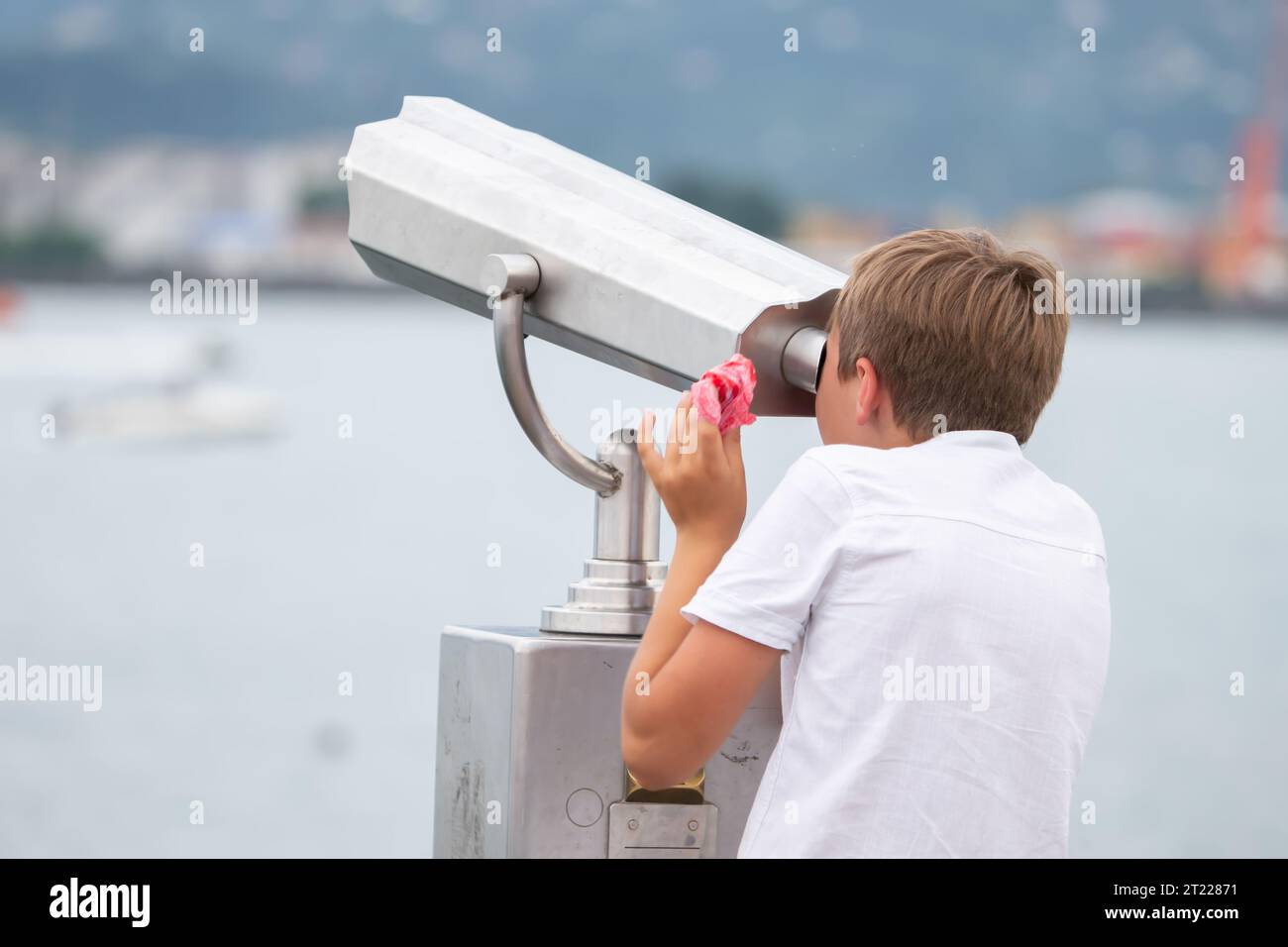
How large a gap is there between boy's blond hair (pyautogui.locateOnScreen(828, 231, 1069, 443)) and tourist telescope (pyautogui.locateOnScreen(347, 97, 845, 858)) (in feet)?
0.19

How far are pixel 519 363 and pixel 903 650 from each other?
332mm

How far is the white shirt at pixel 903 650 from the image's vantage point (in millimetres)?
895

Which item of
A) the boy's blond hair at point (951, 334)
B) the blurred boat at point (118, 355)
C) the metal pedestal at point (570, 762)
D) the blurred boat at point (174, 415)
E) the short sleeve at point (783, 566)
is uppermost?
the blurred boat at point (118, 355)

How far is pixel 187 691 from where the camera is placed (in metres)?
10.5

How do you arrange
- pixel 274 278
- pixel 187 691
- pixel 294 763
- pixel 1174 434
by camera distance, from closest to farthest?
pixel 294 763
pixel 187 691
pixel 274 278
pixel 1174 434

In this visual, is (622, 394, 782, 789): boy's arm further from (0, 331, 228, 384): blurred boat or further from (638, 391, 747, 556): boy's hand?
(0, 331, 228, 384): blurred boat

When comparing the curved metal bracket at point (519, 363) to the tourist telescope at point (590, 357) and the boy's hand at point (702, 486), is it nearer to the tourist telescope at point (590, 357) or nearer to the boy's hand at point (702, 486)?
the tourist telescope at point (590, 357)

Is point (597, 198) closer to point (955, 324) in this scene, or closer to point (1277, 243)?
point (955, 324)

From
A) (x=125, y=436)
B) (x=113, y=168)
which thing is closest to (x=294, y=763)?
(x=125, y=436)

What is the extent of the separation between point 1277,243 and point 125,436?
11.0 m

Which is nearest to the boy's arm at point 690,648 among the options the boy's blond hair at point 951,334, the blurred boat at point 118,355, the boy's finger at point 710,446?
the boy's finger at point 710,446

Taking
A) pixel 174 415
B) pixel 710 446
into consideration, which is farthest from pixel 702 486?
pixel 174 415

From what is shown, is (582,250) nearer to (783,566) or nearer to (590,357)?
(590,357)

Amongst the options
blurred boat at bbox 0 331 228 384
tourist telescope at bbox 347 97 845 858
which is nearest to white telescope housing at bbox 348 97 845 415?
tourist telescope at bbox 347 97 845 858
